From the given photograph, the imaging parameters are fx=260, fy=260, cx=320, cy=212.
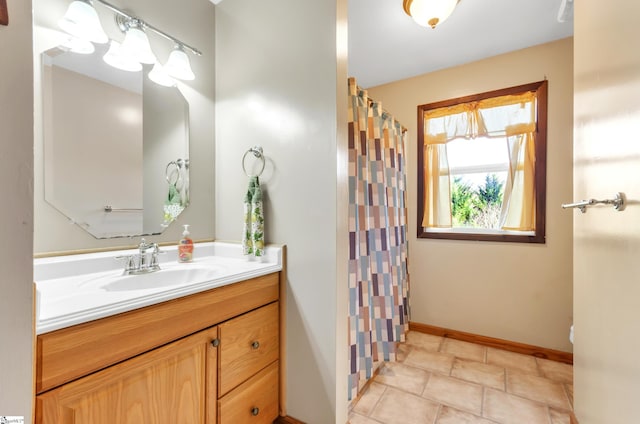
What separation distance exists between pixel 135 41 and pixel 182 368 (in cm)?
150

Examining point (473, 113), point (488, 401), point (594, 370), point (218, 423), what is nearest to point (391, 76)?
point (473, 113)

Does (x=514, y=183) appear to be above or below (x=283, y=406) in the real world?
above

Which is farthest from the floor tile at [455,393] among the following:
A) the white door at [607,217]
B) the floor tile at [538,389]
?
the white door at [607,217]

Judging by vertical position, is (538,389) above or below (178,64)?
below

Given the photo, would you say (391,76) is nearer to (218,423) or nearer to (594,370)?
(594,370)

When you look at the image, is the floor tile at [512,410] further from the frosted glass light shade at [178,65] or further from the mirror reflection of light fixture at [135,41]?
the mirror reflection of light fixture at [135,41]

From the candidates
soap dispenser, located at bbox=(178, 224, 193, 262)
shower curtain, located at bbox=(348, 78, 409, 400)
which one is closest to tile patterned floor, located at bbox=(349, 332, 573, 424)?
shower curtain, located at bbox=(348, 78, 409, 400)

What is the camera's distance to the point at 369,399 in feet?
5.12

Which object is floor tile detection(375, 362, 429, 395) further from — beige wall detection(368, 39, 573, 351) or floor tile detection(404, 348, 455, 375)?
beige wall detection(368, 39, 573, 351)

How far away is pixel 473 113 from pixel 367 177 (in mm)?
1326

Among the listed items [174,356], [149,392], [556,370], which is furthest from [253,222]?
[556,370]

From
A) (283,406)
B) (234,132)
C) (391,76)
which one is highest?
(391,76)

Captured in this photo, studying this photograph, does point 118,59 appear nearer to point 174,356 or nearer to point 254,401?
point 174,356

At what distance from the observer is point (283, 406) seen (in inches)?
52.7
